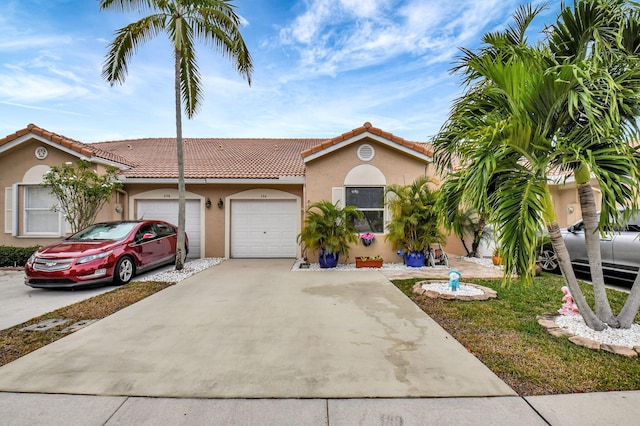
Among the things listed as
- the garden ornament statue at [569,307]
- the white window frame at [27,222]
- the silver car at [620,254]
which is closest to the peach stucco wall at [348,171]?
the silver car at [620,254]

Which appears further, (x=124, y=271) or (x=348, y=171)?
(x=348, y=171)

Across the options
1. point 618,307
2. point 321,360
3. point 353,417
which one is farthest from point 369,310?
point 618,307

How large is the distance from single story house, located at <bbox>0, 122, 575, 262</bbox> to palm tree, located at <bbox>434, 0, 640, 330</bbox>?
6.13 metres

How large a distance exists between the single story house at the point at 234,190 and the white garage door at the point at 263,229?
4 centimetres

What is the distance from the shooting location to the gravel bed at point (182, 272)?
8086 mm

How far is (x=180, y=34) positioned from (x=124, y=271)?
6.75 meters

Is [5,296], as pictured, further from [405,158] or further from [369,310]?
[405,158]

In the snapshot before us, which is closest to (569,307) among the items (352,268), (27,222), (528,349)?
(528,349)

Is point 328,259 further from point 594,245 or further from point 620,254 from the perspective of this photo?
point 620,254

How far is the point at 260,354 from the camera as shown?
3730 millimetres

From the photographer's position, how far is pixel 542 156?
3738 millimetres

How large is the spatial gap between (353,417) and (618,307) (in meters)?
5.94

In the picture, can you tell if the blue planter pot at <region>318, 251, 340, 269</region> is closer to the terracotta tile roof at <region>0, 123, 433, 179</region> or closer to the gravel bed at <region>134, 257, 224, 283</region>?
the terracotta tile roof at <region>0, 123, 433, 179</region>

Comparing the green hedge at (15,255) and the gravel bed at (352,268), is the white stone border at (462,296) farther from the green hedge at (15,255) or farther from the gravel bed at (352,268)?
the green hedge at (15,255)
